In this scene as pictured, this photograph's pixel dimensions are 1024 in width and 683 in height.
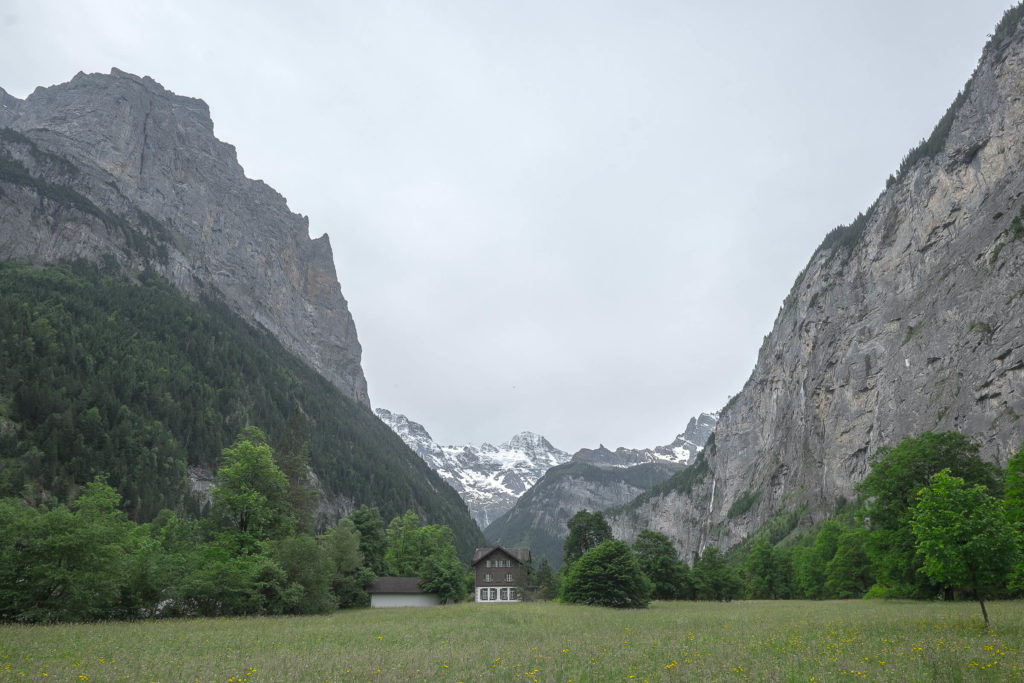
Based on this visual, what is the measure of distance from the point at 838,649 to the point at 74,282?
15250 cm

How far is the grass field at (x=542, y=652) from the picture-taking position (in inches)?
514

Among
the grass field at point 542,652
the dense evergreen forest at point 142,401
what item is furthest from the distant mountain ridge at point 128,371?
the grass field at point 542,652

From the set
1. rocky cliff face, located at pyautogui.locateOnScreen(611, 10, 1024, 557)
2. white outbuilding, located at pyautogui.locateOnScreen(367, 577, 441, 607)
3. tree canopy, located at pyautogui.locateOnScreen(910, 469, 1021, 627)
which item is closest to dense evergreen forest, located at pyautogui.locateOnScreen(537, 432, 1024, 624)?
tree canopy, located at pyautogui.locateOnScreen(910, 469, 1021, 627)

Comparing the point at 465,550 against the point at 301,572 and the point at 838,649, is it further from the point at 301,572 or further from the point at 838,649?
the point at 838,649

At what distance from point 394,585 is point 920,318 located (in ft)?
300

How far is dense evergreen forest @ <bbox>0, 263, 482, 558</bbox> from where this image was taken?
84.0 meters

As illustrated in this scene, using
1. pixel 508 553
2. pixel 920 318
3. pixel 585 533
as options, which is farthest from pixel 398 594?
pixel 920 318

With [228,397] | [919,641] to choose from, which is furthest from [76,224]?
[919,641]

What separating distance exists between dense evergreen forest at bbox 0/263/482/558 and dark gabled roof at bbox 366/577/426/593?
18.5 meters

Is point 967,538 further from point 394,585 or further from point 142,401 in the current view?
point 142,401

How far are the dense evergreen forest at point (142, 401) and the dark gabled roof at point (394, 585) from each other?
18.5m

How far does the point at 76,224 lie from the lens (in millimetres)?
148125

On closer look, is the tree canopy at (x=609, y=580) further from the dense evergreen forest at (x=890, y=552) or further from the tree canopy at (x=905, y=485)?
the tree canopy at (x=905, y=485)

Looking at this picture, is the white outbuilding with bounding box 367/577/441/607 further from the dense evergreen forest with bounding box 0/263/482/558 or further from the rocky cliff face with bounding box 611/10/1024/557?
the rocky cliff face with bounding box 611/10/1024/557
